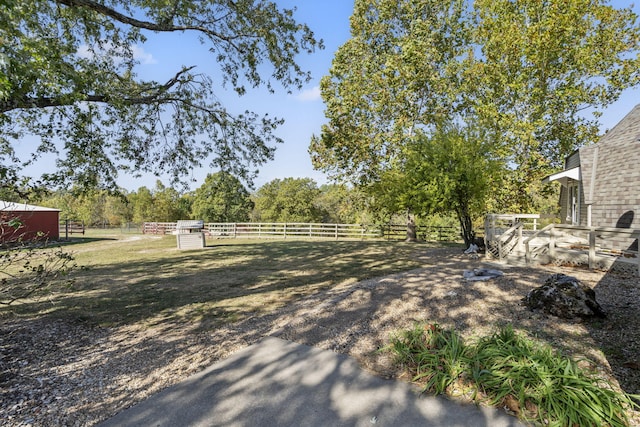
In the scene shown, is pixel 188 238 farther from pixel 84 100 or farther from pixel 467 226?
pixel 467 226

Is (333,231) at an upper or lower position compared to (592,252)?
lower

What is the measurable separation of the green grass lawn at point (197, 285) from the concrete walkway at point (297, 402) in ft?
6.43

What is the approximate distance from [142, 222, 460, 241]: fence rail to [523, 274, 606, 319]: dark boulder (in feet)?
53.1

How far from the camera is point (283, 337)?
14.2ft

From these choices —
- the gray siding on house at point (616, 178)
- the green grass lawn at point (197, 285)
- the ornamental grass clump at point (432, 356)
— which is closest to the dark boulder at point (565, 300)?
Result: the ornamental grass clump at point (432, 356)

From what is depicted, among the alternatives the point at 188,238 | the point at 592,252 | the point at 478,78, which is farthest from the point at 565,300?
the point at 478,78

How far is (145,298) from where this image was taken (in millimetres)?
6891

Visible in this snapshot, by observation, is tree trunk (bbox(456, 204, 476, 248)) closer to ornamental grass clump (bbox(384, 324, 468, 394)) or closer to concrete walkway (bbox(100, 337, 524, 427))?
ornamental grass clump (bbox(384, 324, 468, 394))

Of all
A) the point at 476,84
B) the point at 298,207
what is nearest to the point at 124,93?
the point at 476,84

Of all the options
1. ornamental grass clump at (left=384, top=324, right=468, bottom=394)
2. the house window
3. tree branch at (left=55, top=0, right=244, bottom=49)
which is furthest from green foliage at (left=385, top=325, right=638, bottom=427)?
the house window

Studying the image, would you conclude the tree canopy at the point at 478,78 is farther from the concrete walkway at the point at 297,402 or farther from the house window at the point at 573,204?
the concrete walkway at the point at 297,402

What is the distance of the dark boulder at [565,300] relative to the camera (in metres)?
4.29

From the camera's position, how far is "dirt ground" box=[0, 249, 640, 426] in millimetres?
3078

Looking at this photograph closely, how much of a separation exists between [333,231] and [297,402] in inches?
812
